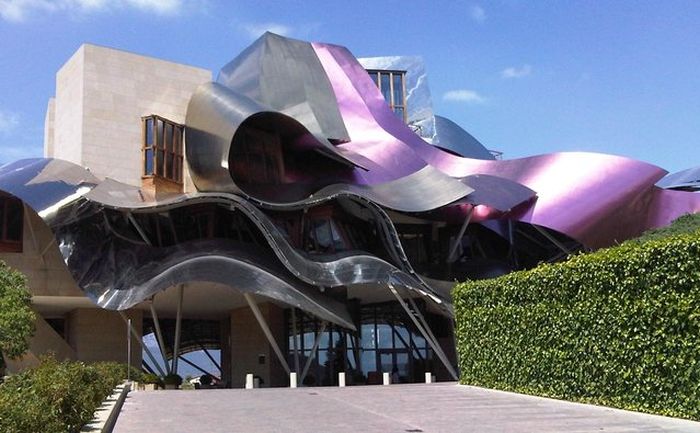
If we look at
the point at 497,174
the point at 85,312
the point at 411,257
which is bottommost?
the point at 85,312

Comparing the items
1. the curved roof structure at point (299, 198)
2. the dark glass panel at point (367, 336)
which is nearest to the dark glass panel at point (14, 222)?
the curved roof structure at point (299, 198)

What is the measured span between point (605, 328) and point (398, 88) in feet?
138

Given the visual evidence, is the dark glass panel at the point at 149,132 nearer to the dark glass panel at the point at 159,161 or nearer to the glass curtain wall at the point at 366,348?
the dark glass panel at the point at 159,161

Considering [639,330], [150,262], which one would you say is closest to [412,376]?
[150,262]

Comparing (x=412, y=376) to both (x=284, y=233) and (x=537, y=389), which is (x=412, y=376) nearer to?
(x=284, y=233)

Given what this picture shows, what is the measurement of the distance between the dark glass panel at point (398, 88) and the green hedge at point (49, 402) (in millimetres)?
42419

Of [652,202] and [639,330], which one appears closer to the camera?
[639,330]

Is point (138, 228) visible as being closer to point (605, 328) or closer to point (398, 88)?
point (605, 328)

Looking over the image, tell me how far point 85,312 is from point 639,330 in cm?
3214

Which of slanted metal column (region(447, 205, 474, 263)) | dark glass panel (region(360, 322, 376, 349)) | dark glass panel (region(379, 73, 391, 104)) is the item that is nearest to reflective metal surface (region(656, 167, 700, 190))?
slanted metal column (region(447, 205, 474, 263))

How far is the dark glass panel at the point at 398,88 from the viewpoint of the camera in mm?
54237

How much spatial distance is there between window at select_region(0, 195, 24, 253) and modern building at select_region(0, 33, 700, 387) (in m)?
0.10

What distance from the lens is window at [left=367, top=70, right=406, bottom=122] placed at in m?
53.8

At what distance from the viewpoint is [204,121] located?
110 ft
